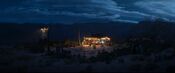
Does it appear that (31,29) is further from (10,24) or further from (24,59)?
(24,59)

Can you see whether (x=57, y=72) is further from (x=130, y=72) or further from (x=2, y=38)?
(x=2, y=38)

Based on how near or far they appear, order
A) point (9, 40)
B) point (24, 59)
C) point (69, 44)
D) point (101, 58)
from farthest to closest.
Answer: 1. point (9, 40)
2. point (69, 44)
3. point (24, 59)
4. point (101, 58)

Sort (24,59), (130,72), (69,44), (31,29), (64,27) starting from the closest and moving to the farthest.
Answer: (130,72), (24,59), (69,44), (31,29), (64,27)

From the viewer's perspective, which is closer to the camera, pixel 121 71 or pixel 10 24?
pixel 121 71

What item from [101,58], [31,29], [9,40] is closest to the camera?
[101,58]

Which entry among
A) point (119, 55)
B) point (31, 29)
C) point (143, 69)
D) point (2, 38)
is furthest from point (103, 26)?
point (143, 69)

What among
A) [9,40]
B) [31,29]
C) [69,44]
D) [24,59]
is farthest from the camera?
[31,29]

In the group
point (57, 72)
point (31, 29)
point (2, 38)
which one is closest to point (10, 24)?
point (31, 29)

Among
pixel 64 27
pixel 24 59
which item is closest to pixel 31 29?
pixel 64 27
